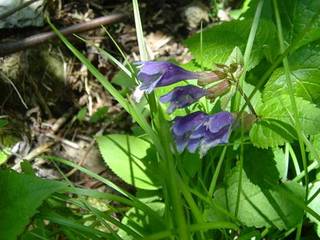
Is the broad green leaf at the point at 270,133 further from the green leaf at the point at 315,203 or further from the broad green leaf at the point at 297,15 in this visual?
the broad green leaf at the point at 297,15

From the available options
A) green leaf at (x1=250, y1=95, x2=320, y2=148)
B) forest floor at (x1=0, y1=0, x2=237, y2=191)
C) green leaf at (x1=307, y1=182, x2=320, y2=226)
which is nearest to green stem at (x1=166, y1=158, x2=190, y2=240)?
green leaf at (x1=250, y1=95, x2=320, y2=148)

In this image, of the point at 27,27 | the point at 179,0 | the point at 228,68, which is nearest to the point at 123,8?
the point at 179,0

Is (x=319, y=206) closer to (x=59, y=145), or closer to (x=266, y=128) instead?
(x=266, y=128)

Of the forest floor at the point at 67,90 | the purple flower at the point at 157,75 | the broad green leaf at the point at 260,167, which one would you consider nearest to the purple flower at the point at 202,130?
the purple flower at the point at 157,75

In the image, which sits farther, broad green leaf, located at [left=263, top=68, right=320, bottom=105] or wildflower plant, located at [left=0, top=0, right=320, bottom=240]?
broad green leaf, located at [left=263, top=68, right=320, bottom=105]

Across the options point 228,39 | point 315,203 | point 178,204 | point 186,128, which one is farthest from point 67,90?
point 178,204

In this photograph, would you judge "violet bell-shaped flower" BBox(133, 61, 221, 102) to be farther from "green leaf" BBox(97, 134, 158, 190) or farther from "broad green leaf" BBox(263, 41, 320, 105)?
"green leaf" BBox(97, 134, 158, 190)

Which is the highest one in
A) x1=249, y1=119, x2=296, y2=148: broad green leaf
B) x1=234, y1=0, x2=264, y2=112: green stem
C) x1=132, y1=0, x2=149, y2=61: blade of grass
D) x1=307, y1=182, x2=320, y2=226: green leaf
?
x1=132, y1=0, x2=149, y2=61: blade of grass
